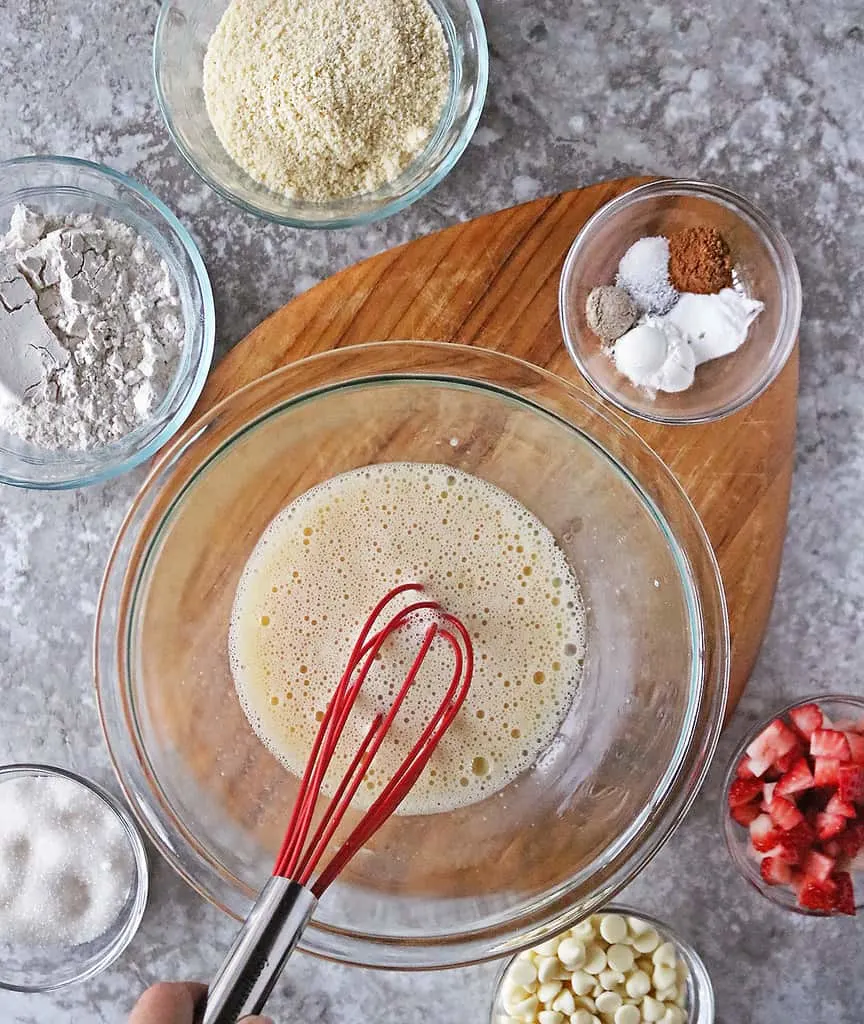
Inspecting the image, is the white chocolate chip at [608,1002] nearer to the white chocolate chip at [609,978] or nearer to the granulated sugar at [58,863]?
the white chocolate chip at [609,978]

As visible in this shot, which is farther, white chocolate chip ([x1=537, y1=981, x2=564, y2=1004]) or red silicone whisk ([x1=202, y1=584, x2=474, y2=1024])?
white chocolate chip ([x1=537, y1=981, x2=564, y2=1004])

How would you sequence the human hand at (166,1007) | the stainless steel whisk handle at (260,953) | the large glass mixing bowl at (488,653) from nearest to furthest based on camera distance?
the stainless steel whisk handle at (260,953) < the human hand at (166,1007) < the large glass mixing bowl at (488,653)

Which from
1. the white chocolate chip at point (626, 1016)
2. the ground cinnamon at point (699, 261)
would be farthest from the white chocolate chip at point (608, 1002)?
the ground cinnamon at point (699, 261)

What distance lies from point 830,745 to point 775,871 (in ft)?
0.64

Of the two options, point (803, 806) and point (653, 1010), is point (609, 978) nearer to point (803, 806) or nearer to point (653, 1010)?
point (653, 1010)

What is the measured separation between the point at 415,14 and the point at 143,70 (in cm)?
41

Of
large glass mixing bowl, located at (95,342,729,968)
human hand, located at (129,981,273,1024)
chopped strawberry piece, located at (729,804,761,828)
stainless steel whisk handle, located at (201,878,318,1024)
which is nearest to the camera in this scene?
stainless steel whisk handle, located at (201,878,318,1024)

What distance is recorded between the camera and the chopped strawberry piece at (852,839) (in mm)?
1343

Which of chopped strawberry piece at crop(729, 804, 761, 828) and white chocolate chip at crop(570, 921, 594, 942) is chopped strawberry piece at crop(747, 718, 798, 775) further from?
white chocolate chip at crop(570, 921, 594, 942)

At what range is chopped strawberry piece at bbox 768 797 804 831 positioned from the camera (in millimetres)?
1339

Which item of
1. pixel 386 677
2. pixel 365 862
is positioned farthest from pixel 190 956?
pixel 386 677

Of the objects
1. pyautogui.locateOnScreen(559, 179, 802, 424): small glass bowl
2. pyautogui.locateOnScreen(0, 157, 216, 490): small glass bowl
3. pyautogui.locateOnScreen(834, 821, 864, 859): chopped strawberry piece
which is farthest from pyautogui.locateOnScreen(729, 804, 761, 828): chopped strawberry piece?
pyautogui.locateOnScreen(0, 157, 216, 490): small glass bowl

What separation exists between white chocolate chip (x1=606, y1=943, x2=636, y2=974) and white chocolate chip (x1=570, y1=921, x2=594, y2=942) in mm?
38

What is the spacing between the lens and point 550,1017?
54.5 inches
